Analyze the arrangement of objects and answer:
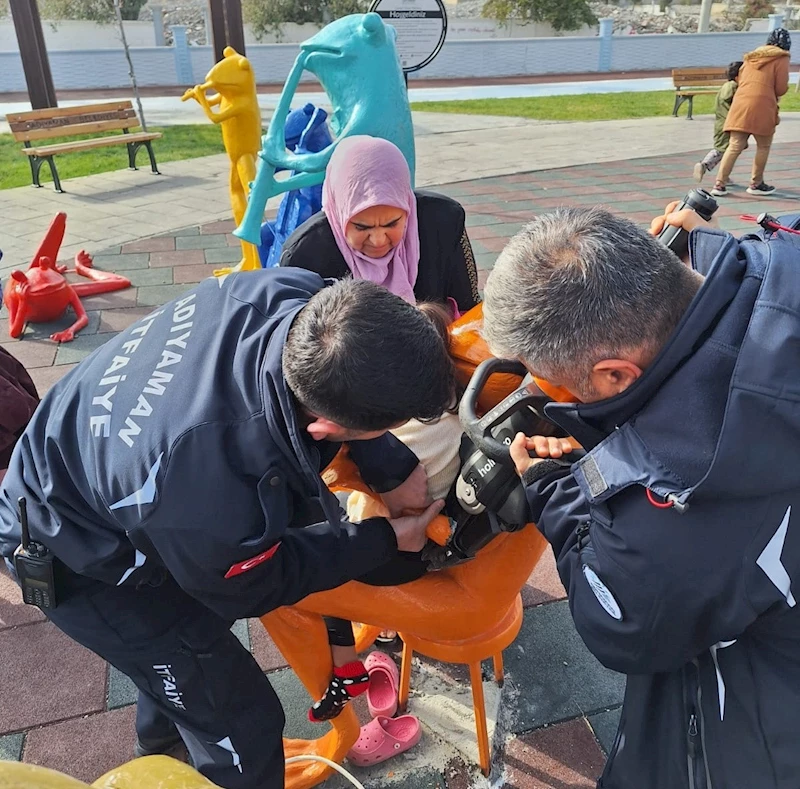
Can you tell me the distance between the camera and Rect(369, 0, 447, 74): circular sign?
470 cm

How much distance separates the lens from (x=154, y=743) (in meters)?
2.03

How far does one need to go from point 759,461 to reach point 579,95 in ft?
60.3

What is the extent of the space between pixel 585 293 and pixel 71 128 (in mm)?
10016

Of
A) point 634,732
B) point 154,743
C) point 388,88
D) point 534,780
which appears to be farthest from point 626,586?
point 388,88

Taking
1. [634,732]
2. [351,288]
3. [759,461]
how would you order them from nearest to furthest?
[759,461] → [351,288] → [634,732]

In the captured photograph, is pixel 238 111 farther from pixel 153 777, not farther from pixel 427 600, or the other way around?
pixel 153 777

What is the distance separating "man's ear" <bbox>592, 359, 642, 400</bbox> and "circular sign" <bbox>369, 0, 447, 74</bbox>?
4.13m

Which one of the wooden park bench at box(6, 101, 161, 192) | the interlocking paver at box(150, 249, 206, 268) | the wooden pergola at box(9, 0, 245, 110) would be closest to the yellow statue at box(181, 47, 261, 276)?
the interlocking paver at box(150, 249, 206, 268)

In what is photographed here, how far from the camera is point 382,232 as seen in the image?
269cm

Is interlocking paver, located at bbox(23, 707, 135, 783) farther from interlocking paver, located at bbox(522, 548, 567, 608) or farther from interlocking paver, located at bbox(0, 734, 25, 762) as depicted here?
interlocking paver, located at bbox(522, 548, 567, 608)

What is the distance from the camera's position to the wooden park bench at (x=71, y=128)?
8695 mm

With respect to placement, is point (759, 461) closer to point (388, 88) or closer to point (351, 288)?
point (351, 288)

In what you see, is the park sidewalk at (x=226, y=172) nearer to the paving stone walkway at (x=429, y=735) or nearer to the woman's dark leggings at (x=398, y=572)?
the paving stone walkway at (x=429, y=735)

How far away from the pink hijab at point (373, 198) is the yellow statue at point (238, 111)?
1553 mm
